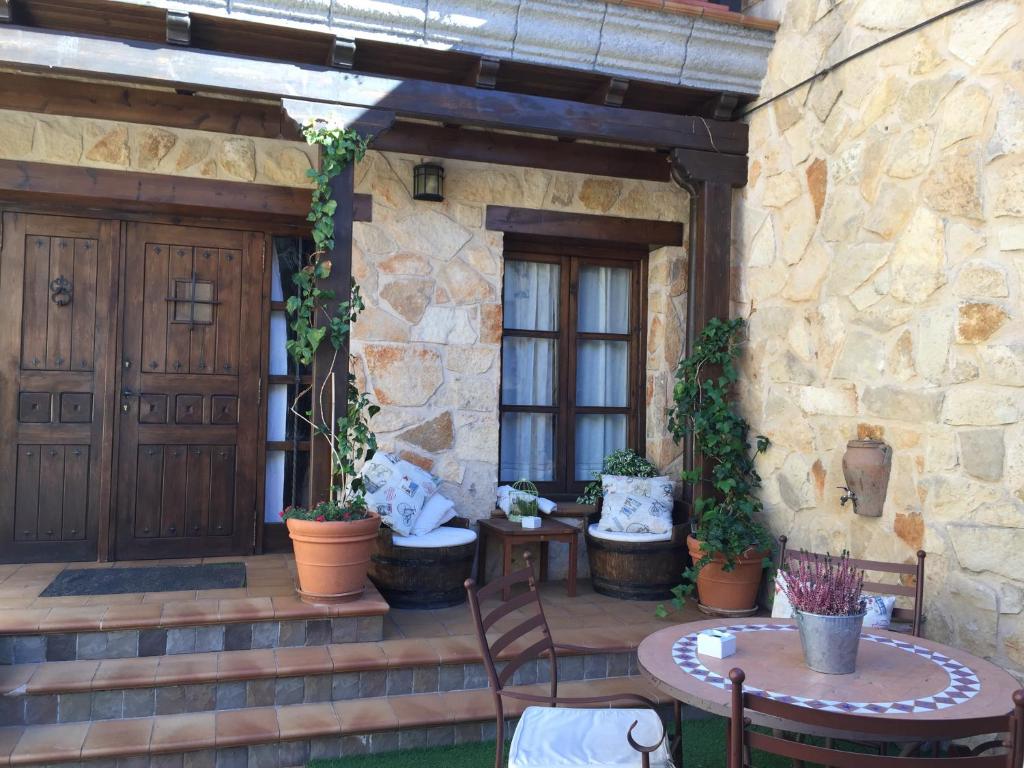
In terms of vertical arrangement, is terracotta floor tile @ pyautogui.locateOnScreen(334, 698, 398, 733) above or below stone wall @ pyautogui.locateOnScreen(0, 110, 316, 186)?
below

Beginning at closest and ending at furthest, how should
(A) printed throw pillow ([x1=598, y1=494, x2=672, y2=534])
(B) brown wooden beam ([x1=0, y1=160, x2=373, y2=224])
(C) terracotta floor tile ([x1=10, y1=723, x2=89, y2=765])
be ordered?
(C) terracotta floor tile ([x1=10, y1=723, x2=89, y2=765])
(B) brown wooden beam ([x1=0, y1=160, x2=373, y2=224])
(A) printed throw pillow ([x1=598, y1=494, x2=672, y2=534])

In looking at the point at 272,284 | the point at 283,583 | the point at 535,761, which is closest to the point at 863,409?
the point at 535,761

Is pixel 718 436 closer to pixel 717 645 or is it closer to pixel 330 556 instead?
pixel 330 556

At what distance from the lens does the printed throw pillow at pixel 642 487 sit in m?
4.93

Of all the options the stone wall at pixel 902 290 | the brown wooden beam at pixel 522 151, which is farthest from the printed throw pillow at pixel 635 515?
the brown wooden beam at pixel 522 151

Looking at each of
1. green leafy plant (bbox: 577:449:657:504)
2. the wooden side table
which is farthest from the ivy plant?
the wooden side table

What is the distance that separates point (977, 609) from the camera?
326cm

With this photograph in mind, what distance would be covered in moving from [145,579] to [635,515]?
256 cm

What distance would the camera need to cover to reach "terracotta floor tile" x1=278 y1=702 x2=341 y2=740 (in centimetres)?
319

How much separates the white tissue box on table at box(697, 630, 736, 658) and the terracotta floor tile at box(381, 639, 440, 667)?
4.85ft

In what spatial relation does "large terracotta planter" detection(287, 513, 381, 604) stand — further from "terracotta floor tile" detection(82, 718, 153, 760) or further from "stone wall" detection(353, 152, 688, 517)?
"stone wall" detection(353, 152, 688, 517)

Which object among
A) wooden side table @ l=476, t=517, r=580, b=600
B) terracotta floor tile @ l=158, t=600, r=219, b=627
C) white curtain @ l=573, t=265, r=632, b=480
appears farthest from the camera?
white curtain @ l=573, t=265, r=632, b=480

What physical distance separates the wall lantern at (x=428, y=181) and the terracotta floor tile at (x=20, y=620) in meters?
2.79

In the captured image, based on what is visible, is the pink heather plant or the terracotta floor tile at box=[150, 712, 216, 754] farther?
the terracotta floor tile at box=[150, 712, 216, 754]
